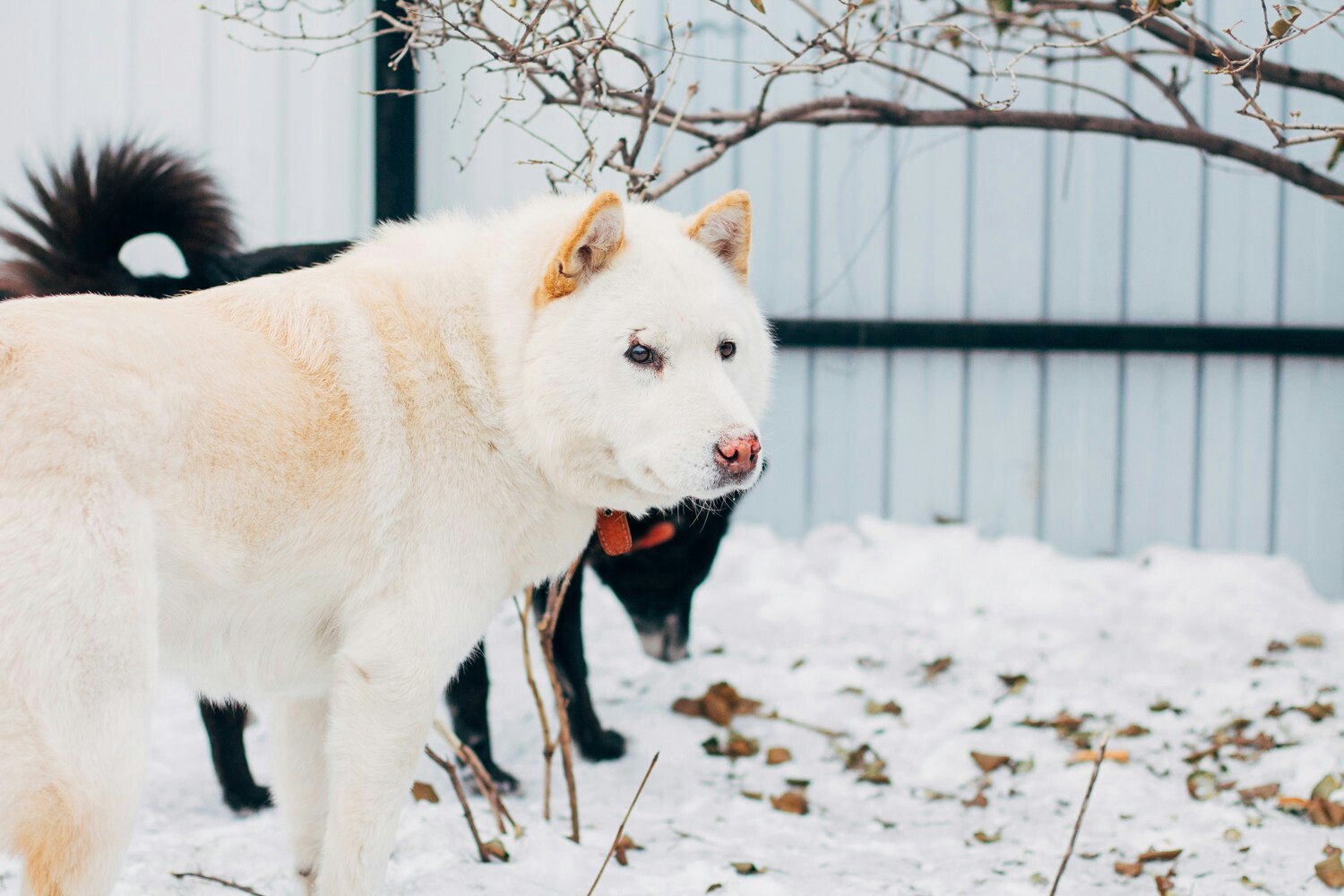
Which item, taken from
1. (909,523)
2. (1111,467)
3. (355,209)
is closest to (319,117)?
(355,209)

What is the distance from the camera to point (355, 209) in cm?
575

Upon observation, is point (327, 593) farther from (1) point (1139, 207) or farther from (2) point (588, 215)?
(1) point (1139, 207)

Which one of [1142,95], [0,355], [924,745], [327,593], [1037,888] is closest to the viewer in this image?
[0,355]

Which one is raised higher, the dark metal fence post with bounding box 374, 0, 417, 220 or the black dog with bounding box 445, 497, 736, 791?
the dark metal fence post with bounding box 374, 0, 417, 220

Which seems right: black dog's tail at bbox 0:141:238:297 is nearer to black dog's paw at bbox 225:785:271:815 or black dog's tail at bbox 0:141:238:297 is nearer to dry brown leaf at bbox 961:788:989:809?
black dog's paw at bbox 225:785:271:815

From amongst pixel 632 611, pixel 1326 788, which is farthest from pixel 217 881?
pixel 1326 788

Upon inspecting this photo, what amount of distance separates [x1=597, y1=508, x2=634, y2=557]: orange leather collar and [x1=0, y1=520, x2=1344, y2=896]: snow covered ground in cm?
73

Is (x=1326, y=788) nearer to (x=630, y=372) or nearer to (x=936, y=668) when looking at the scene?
(x=936, y=668)

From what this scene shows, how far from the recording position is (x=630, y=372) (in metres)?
1.74

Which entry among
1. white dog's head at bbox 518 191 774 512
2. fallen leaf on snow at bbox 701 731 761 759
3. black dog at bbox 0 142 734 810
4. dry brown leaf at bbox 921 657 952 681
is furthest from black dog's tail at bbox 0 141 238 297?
dry brown leaf at bbox 921 657 952 681

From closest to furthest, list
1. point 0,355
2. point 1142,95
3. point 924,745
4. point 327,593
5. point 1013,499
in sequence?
1. point 0,355
2. point 327,593
3. point 924,745
4. point 1142,95
5. point 1013,499

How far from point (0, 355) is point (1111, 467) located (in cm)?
517

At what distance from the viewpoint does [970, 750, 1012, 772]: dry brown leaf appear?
3.17 metres

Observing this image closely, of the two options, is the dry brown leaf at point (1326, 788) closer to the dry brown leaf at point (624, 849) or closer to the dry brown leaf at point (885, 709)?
the dry brown leaf at point (885, 709)
